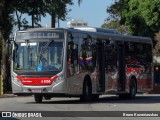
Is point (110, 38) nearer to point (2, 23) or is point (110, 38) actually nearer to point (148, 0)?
point (2, 23)

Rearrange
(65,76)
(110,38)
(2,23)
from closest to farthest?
1. (65,76)
2. (110,38)
3. (2,23)

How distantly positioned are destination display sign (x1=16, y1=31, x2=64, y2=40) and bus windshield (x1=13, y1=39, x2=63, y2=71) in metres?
0.19

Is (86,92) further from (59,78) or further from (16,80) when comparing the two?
(16,80)

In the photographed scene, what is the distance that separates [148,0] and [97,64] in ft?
56.3

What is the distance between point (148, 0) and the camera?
43.4 meters

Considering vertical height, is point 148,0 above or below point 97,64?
above

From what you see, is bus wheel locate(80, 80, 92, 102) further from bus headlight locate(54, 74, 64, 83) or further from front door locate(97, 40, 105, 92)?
bus headlight locate(54, 74, 64, 83)

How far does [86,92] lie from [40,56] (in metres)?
2.87

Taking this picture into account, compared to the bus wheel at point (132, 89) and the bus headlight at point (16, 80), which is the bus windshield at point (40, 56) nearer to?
the bus headlight at point (16, 80)

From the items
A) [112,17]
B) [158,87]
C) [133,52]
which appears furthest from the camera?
[112,17]

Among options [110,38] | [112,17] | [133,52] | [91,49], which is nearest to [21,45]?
[91,49]

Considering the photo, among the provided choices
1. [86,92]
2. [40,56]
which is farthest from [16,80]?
[86,92]

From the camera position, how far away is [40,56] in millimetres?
24891

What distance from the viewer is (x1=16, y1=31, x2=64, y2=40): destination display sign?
2500 centimetres
